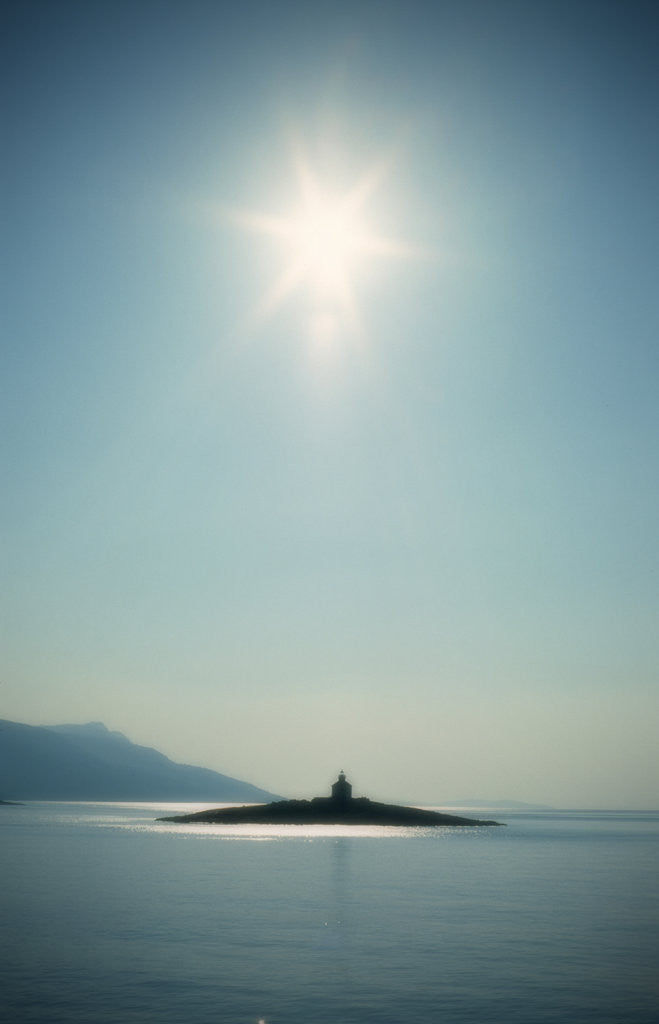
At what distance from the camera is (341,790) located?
441 ft

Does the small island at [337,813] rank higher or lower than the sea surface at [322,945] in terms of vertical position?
higher

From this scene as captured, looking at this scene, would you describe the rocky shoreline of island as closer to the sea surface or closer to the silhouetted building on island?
the silhouetted building on island

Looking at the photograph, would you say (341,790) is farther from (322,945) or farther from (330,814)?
(322,945)

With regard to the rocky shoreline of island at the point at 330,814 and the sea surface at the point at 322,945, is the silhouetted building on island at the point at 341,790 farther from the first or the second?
the sea surface at the point at 322,945

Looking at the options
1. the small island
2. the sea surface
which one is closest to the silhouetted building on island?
the small island

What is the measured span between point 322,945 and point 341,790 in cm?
10327

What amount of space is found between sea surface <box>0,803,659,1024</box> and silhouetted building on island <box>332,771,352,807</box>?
212ft

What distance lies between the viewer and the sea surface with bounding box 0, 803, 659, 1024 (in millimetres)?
24906

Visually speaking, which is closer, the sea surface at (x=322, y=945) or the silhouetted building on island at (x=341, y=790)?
the sea surface at (x=322, y=945)

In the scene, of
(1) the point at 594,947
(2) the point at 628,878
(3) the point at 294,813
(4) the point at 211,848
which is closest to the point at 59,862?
(4) the point at 211,848

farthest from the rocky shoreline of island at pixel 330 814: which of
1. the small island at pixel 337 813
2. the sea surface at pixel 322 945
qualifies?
the sea surface at pixel 322 945

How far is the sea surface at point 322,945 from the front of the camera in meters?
24.9

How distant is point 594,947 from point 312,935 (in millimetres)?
11739

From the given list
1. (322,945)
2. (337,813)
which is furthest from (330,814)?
(322,945)
